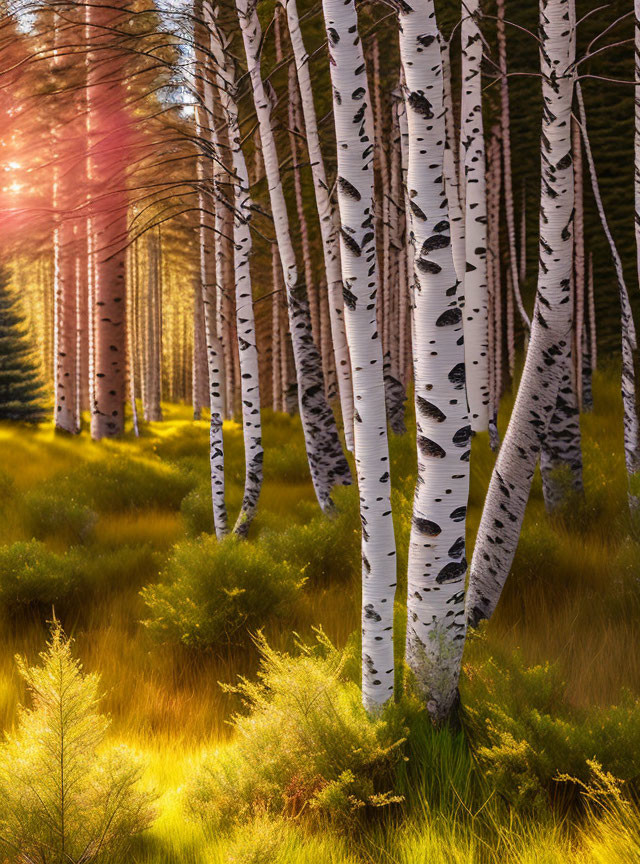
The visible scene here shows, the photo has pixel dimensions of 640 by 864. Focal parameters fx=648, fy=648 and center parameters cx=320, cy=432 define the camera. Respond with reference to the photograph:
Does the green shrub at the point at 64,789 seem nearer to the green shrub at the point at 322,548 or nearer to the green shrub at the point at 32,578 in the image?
the green shrub at the point at 32,578

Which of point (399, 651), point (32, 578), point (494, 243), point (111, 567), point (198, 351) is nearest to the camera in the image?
point (399, 651)

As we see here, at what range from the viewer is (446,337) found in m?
2.86

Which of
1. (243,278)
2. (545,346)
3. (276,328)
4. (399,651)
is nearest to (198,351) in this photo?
(276,328)

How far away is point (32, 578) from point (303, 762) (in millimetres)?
3257

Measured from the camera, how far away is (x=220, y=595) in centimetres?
465

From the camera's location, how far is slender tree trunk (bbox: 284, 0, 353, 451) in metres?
6.60

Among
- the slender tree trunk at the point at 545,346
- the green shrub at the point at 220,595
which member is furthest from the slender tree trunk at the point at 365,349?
the green shrub at the point at 220,595

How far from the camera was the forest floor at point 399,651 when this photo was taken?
2.34m

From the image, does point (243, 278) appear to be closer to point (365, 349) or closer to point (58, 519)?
point (58, 519)

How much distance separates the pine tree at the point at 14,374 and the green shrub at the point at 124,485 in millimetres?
6910

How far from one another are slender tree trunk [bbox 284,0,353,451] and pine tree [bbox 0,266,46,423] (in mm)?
9179

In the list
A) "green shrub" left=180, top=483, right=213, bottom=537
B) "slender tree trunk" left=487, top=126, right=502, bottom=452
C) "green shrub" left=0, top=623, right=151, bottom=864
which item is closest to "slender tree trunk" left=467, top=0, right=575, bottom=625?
"green shrub" left=0, top=623, right=151, bottom=864

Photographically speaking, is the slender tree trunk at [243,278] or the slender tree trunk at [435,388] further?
the slender tree trunk at [243,278]

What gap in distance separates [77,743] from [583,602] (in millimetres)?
3326
